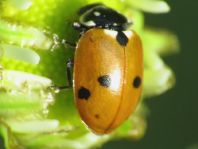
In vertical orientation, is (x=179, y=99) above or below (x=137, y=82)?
below

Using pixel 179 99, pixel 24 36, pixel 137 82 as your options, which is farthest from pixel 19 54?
pixel 179 99

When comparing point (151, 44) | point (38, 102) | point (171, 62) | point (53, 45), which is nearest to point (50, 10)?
point (53, 45)

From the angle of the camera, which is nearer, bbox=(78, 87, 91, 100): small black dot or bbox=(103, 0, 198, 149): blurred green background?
bbox=(78, 87, 91, 100): small black dot

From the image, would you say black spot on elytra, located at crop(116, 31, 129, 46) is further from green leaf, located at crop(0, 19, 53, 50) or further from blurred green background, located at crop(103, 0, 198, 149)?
blurred green background, located at crop(103, 0, 198, 149)

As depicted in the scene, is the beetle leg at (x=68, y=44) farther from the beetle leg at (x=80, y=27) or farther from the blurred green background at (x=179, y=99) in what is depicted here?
the blurred green background at (x=179, y=99)

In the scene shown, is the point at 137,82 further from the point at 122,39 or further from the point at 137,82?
the point at 122,39

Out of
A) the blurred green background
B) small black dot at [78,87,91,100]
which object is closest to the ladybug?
small black dot at [78,87,91,100]
